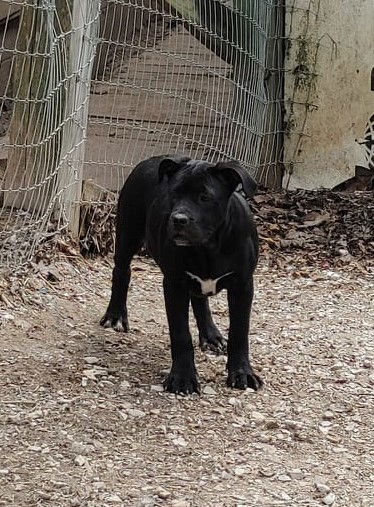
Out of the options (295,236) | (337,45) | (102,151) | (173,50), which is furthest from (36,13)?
(337,45)

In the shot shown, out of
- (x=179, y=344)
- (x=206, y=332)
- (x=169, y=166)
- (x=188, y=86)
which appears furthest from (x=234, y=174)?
(x=188, y=86)

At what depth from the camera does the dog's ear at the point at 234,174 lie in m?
4.42

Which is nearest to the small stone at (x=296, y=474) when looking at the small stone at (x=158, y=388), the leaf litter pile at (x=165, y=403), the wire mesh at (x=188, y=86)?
the leaf litter pile at (x=165, y=403)

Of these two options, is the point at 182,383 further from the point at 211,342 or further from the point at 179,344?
the point at 211,342

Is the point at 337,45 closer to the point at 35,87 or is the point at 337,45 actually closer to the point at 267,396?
the point at 35,87

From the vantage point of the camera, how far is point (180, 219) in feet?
14.2

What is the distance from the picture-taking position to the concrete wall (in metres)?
8.84

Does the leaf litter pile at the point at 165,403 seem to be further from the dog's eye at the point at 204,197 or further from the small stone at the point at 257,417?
the dog's eye at the point at 204,197

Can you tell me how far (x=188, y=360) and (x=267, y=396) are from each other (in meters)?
0.40

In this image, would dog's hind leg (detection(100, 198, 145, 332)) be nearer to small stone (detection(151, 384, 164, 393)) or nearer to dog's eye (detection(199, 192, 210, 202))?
small stone (detection(151, 384, 164, 393))

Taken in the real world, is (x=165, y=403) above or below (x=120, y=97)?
below

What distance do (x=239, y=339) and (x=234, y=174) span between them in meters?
0.82

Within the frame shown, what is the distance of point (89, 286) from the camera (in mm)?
6305

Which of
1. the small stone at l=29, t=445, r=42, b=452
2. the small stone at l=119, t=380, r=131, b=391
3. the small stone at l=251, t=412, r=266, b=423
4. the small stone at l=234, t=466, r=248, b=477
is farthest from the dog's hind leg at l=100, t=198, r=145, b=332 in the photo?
the small stone at l=234, t=466, r=248, b=477
